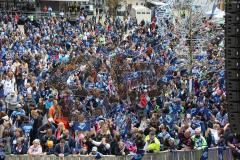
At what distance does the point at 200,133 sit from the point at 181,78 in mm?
9655

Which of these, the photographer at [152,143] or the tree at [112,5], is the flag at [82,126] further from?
the tree at [112,5]

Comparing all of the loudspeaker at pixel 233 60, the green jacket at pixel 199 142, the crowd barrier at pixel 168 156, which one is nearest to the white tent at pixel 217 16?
the green jacket at pixel 199 142

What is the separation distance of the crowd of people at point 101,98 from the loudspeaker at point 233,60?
258 cm

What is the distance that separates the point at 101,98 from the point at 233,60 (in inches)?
498

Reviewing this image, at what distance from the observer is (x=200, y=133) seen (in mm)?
13055

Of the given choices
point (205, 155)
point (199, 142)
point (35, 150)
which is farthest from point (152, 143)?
point (35, 150)

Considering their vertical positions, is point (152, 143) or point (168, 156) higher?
point (152, 143)

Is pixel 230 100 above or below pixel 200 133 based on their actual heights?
above

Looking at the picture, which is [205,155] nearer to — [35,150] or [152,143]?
[152,143]

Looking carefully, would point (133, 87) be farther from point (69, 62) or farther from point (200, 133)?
point (200, 133)

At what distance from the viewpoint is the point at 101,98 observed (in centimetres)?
Answer: 1880

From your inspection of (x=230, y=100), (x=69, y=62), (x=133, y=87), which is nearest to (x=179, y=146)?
(x=230, y=100)

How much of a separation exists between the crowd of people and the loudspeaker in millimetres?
2581

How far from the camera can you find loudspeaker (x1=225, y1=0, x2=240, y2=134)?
620 cm
